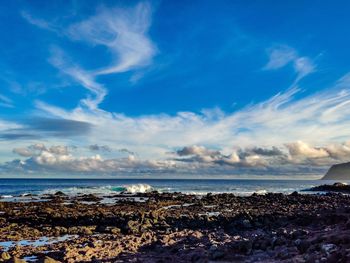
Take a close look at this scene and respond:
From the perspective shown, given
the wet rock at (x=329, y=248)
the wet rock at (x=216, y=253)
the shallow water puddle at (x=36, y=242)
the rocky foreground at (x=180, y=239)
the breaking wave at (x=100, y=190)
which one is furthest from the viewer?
the breaking wave at (x=100, y=190)

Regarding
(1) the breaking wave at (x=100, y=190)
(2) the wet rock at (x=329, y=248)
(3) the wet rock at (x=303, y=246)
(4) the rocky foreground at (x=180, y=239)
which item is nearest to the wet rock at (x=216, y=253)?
(4) the rocky foreground at (x=180, y=239)

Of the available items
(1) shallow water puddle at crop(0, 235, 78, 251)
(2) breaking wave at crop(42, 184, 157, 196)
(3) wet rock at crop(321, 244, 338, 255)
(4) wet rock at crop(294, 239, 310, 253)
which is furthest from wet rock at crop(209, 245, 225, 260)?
(2) breaking wave at crop(42, 184, 157, 196)

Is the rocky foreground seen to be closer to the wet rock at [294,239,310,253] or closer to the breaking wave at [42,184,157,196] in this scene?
the wet rock at [294,239,310,253]

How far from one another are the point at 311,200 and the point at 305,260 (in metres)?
39.8

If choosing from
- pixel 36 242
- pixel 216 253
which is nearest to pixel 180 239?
pixel 216 253

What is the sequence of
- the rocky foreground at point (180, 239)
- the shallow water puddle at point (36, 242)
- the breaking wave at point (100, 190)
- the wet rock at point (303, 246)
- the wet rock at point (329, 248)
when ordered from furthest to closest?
1. the breaking wave at point (100, 190)
2. the shallow water puddle at point (36, 242)
3. the rocky foreground at point (180, 239)
4. the wet rock at point (303, 246)
5. the wet rock at point (329, 248)

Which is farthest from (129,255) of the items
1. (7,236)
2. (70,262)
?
(7,236)

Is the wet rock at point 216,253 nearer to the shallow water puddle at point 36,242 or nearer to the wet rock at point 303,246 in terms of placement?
the wet rock at point 303,246

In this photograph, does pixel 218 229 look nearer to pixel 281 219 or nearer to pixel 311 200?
pixel 281 219

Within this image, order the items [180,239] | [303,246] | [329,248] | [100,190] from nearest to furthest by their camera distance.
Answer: [329,248], [303,246], [180,239], [100,190]

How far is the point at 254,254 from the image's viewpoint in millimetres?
16656

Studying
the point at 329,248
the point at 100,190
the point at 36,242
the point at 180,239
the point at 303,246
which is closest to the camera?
the point at 329,248

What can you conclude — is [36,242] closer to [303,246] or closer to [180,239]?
[180,239]

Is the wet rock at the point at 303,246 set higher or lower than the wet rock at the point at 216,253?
higher
